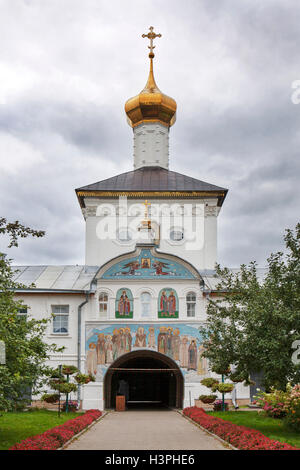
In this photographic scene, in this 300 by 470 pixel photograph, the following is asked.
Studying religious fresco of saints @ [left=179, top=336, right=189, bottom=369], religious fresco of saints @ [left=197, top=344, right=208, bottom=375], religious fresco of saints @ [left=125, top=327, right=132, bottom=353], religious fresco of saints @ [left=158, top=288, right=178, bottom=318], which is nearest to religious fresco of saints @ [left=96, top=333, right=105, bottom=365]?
religious fresco of saints @ [left=125, top=327, right=132, bottom=353]

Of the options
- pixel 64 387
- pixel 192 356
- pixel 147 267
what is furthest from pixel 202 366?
pixel 64 387

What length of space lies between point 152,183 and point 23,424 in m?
18.0

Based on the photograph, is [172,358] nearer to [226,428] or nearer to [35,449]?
[226,428]

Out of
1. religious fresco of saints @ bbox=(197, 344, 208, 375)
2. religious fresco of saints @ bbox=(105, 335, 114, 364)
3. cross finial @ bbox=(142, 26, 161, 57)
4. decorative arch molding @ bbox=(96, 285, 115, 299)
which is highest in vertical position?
cross finial @ bbox=(142, 26, 161, 57)

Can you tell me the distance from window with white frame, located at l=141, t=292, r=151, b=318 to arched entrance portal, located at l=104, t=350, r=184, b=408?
1.67m

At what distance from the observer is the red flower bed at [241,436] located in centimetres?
1163

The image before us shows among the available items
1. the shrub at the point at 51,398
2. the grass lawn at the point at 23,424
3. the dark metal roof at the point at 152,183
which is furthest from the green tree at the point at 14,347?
the dark metal roof at the point at 152,183

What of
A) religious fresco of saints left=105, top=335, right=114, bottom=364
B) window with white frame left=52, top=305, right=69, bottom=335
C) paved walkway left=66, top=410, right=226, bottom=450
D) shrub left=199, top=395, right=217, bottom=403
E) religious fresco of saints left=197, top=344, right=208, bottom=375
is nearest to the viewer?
paved walkway left=66, top=410, right=226, bottom=450

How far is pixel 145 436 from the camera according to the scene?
15.8m

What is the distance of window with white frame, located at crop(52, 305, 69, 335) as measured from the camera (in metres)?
27.3

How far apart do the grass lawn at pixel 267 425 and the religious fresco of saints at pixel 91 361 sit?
6.41 m

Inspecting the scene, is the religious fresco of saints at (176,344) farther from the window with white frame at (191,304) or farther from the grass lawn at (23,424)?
the grass lawn at (23,424)

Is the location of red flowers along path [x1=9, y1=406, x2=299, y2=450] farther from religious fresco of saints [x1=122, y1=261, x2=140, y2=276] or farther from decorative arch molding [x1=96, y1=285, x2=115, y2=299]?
religious fresco of saints [x1=122, y1=261, x2=140, y2=276]

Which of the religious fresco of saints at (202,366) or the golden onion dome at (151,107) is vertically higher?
the golden onion dome at (151,107)
